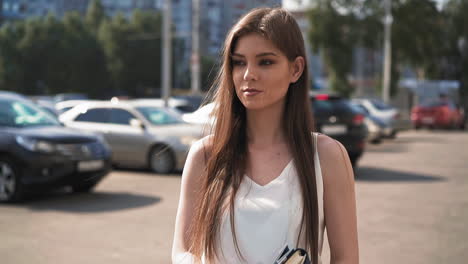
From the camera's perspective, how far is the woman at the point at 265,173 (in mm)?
1850

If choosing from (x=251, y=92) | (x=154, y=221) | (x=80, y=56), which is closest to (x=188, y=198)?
(x=251, y=92)

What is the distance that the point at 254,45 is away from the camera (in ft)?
6.20

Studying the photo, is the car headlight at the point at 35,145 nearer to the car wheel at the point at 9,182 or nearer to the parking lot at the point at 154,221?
the car wheel at the point at 9,182

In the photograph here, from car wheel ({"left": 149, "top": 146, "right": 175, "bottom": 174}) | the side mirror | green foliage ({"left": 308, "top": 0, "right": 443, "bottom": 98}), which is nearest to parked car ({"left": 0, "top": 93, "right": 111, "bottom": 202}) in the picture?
car wheel ({"left": 149, "top": 146, "right": 175, "bottom": 174})

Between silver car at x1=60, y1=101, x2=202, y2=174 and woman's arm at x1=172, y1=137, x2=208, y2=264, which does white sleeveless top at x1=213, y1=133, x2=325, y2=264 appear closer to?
woman's arm at x1=172, y1=137, x2=208, y2=264

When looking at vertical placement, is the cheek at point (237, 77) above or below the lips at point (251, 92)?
above

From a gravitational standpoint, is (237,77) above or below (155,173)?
above

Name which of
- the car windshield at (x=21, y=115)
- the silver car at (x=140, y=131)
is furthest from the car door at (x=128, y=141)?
the car windshield at (x=21, y=115)

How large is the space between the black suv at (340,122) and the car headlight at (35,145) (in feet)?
17.6

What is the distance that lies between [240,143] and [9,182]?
23.3 feet

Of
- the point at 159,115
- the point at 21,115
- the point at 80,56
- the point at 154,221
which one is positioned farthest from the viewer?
the point at 80,56

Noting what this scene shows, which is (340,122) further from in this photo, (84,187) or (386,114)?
(386,114)

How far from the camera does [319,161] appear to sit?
1.92 m

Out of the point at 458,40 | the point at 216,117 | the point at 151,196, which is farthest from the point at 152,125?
the point at 458,40
